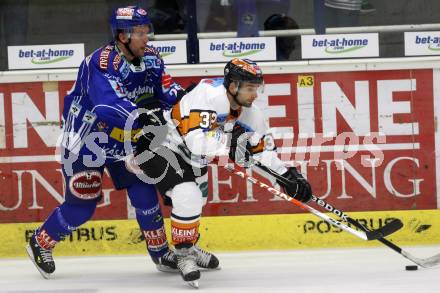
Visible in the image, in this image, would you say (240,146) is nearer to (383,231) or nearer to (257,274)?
(257,274)

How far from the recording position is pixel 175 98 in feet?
18.0

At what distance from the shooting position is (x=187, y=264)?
5090 mm

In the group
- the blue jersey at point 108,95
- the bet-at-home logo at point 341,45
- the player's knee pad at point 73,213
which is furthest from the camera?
the bet-at-home logo at point 341,45

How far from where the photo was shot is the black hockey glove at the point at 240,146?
17.7 feet

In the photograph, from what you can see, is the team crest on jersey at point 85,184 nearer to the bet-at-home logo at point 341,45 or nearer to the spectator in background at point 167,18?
the spectator in background at point 167,18

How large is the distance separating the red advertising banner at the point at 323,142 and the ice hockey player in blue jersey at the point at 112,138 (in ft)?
2.53

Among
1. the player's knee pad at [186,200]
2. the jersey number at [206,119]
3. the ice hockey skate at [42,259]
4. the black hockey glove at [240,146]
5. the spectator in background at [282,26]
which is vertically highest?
the spectator in background at [282,26]

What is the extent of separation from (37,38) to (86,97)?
1.09m

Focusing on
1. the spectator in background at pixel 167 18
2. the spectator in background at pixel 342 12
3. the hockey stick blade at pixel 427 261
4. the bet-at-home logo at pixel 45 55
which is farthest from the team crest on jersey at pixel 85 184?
the spectator in background at pixel 342 12

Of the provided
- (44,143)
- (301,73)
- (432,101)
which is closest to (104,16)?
(44,143)

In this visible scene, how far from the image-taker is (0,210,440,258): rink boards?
611cm

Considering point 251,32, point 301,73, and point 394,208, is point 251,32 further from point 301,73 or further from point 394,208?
point 394,208

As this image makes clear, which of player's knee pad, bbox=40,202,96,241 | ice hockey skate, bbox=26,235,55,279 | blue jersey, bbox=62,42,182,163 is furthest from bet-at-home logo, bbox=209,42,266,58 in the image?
ice hockey skate, bbox=26,235,55,279

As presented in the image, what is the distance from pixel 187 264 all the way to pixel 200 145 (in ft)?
1.96
